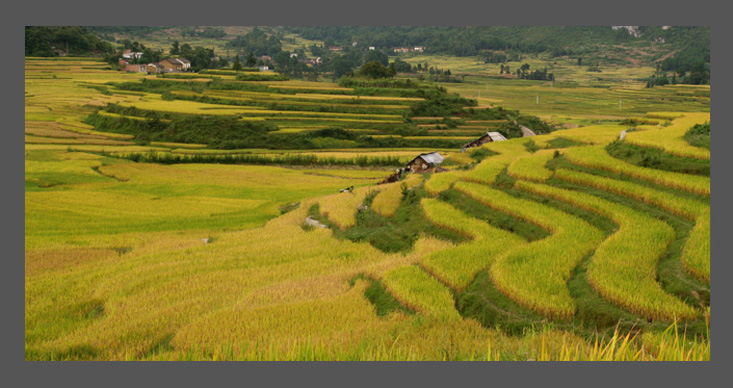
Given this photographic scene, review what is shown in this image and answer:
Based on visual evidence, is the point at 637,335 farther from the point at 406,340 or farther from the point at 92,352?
the point at 92,352

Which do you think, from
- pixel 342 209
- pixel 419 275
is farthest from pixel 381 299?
pixel 342 209

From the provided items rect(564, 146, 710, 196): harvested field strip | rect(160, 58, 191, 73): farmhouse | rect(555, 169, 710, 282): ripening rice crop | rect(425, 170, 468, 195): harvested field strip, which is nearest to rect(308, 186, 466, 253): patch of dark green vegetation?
rect(425, 170, 468, 195): harvested field strip

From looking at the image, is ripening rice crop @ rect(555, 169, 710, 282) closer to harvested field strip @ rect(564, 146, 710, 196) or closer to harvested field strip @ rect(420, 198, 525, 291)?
harvested field strip @ rect(564, 146, 710, 196)

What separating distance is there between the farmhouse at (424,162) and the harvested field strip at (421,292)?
55.4 ft

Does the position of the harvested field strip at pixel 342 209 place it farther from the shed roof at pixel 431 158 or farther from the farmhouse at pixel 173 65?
the farmhouse at pixel 173 65

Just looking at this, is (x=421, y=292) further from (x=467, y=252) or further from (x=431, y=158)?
(x=431, y=158)

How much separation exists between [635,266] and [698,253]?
0.67 metres

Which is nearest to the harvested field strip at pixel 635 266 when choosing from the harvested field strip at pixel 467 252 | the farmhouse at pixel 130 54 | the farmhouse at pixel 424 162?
the harvested field strip at pixel 467 252

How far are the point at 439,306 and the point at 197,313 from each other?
3002 millimetres

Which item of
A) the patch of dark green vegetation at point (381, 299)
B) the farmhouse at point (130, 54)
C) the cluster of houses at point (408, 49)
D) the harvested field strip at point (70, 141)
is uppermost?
the cluster of houses at point (408, 49)

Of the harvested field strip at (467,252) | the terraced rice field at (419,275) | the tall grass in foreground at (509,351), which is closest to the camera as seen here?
the tall grass in foreground at (509,351)

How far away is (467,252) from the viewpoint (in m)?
8.08

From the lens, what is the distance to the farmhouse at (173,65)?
71.4 m

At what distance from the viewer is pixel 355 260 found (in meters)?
9.69
